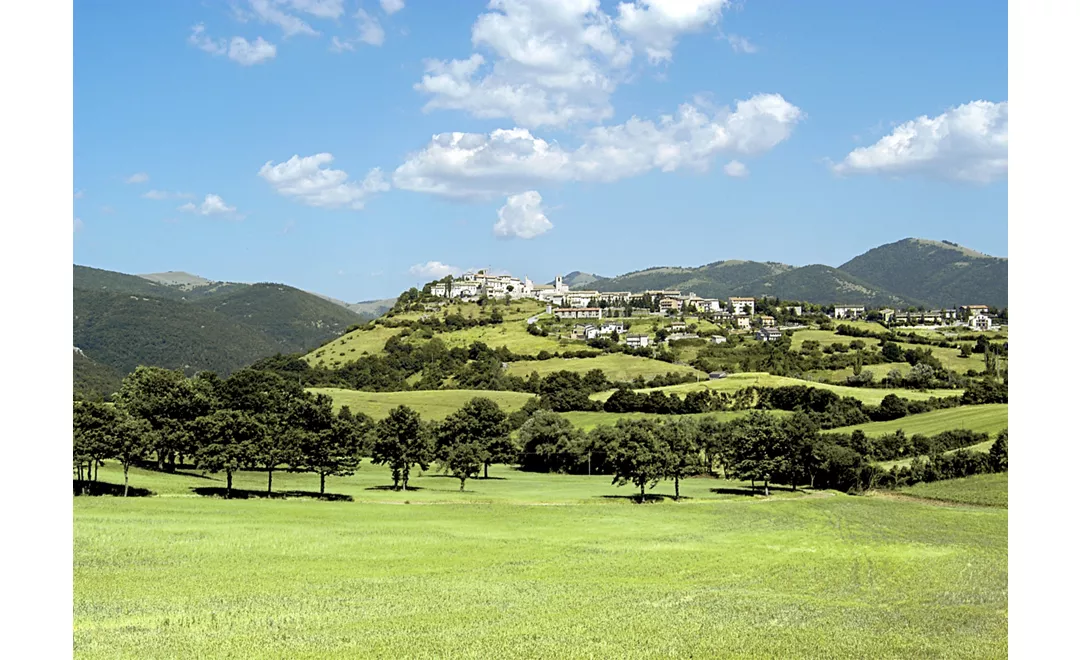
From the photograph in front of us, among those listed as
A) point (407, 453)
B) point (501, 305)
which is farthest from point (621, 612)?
point (501, 305)

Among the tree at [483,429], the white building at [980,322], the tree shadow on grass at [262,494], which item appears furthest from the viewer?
the white building at [980,322]

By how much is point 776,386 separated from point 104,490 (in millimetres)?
36117

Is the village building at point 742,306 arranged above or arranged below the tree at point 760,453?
above

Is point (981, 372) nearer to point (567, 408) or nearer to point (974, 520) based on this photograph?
point (567, 408)

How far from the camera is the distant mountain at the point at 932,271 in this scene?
109m

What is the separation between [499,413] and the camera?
33875 millimetres

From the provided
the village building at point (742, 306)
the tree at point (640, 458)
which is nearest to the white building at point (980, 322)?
the village building at point (742, 306)

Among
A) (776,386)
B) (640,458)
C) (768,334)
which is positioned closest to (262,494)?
(640,458)

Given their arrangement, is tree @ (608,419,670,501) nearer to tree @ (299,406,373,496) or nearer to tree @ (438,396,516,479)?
tree @ (438,396,516,479)

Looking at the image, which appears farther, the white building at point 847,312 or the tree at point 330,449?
the white building at point 847,312

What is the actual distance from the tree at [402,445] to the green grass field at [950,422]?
19940 millimetres

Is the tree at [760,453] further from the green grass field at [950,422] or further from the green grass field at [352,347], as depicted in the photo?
the green grass field at [352,347]

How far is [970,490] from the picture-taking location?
82.2ft
